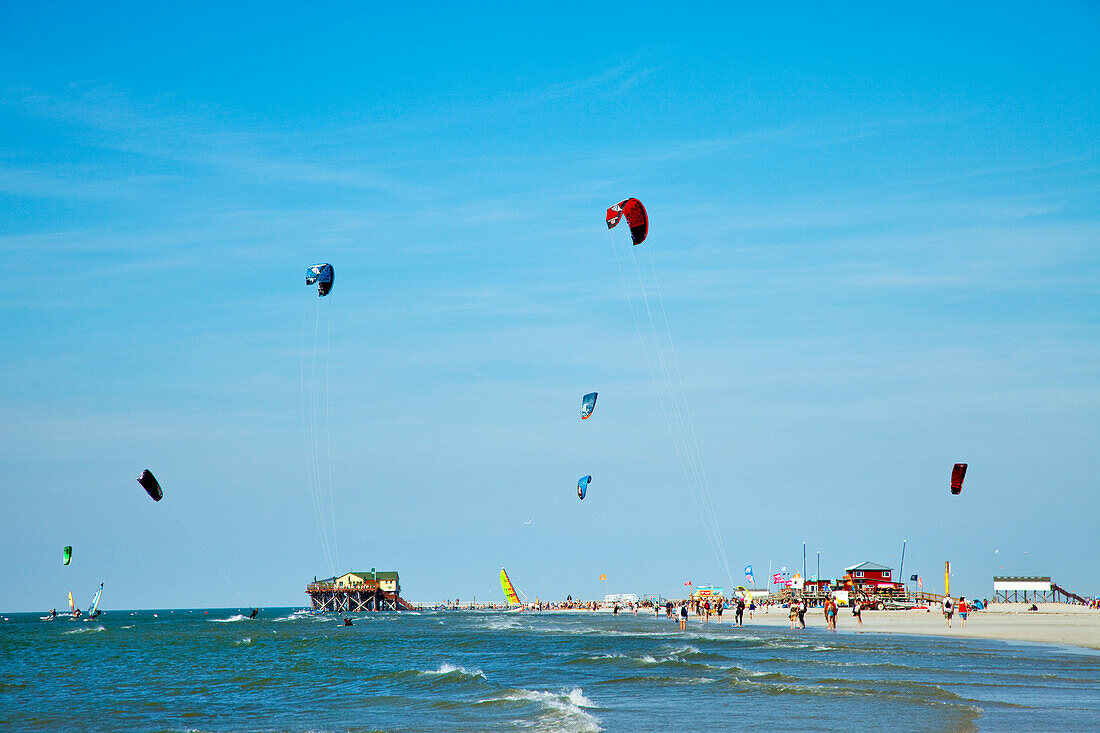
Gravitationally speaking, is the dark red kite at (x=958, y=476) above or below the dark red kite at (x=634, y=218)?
below

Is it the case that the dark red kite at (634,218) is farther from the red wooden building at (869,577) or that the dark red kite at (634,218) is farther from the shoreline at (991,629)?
the red wooden building at (869,577)

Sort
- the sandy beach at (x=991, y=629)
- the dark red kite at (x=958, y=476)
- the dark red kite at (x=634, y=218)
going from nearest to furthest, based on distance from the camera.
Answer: the dark red kite at (x=634, y=218)
the sandy beach at (x=991, y=629)
the dark red kite at (x=958, y=476)

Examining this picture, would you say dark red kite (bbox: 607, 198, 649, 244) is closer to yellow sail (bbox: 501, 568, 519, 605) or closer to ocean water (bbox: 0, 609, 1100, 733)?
ocean water (bbox: 0, 609, 1100, 733)

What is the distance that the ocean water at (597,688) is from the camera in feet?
47.3

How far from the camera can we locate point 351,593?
92125 mm

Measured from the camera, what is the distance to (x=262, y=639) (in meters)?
46.4

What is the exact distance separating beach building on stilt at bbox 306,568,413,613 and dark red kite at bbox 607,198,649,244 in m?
73.8

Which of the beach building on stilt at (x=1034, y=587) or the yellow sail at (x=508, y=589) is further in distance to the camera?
the yellow sail at (x=508, y=589)

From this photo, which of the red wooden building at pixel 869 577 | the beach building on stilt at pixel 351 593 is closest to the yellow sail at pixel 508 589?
the beach building on stilt at pixel 351 593

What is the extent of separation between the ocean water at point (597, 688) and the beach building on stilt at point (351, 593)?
59.2m

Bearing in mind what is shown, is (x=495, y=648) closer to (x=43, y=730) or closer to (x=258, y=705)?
(x=258, y=705)

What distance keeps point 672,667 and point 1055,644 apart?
435 inches

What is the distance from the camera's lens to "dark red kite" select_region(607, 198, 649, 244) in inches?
957

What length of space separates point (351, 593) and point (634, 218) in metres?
74.4
